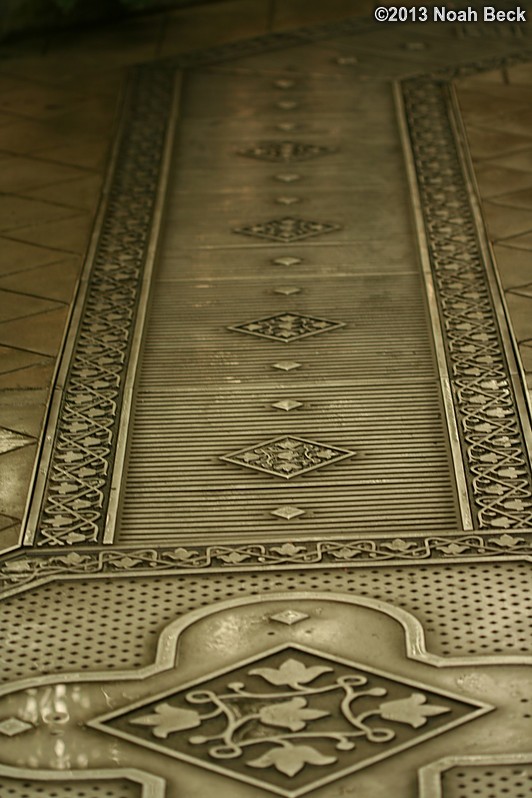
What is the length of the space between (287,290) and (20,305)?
38.6 inches

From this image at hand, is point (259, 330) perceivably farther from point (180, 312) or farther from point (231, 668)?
point (231, 668)

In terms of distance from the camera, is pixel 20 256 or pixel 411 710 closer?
pixel 411 710

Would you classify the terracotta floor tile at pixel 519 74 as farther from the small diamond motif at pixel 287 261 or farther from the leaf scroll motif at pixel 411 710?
the leaf scroll motif at pixel 411 710

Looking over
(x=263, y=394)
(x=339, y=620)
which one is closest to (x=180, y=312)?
(x=263, y=394)

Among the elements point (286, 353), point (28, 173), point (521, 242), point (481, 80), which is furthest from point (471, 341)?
point (481, 80)

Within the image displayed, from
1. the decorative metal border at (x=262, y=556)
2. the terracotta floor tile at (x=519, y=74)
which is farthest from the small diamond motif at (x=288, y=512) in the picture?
the terracotta floor tile at (x=519, y=74)

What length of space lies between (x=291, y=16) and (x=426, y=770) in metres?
7.02

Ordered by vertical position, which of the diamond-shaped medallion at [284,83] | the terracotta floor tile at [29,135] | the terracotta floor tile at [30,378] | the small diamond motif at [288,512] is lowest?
the small diamond motif at [288,512]

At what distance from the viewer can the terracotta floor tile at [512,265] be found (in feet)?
18.4

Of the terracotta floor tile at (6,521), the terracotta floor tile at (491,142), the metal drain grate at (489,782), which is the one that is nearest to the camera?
the metal drain grate at (489,782)

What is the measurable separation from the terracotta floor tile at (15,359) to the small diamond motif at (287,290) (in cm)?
98

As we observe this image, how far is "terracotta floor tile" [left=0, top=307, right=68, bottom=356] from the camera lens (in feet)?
17.1

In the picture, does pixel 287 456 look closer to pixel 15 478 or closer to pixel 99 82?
pixel 15 478

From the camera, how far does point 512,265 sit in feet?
18.9
